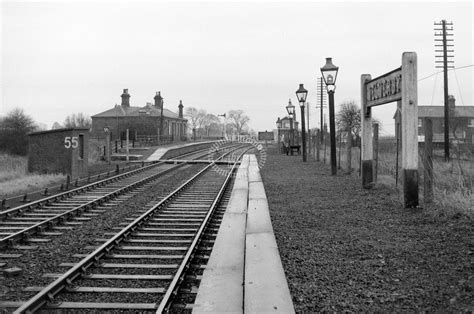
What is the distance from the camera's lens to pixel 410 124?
28.2ft

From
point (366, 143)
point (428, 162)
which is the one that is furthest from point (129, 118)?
point (428, 162)

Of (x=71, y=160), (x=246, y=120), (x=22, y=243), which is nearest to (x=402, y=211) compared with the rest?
(x=22, y=243)

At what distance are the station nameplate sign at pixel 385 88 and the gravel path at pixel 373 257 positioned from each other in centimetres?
233

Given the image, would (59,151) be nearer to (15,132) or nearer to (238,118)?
(15,132)

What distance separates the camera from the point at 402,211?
834 cm

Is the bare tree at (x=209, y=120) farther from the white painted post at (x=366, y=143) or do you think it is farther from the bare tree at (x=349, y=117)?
the white painted post at (x=366, y=143)

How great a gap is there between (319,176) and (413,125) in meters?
7.62

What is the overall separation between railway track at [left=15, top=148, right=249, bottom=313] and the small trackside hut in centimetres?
997

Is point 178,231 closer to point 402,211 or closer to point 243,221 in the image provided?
point 243,221

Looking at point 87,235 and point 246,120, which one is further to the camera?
point 246,120

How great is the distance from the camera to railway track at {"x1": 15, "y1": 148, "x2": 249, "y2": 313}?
4176mm

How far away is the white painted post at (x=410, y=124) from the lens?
8508 millimetres

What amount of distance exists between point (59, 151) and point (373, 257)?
15.1 metres

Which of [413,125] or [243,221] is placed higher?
[413,125]
